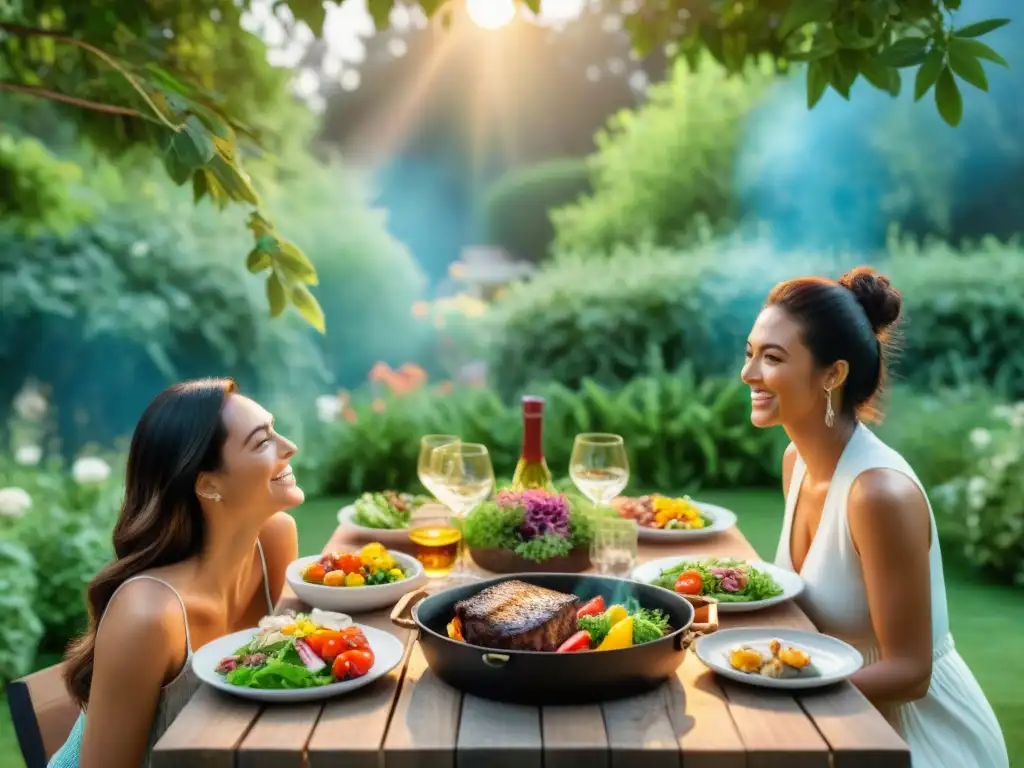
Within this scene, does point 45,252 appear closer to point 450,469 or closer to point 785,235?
point 450,469

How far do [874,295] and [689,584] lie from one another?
2.65 feet

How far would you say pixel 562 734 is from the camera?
5.80 feet

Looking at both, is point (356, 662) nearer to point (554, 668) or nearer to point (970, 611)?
point (554, 668)

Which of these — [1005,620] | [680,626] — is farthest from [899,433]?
[680,626]

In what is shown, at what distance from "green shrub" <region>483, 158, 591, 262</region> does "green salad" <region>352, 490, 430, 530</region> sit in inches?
580

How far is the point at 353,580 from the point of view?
2.50 metres

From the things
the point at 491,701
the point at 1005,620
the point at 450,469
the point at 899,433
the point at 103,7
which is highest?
the point at 103,7

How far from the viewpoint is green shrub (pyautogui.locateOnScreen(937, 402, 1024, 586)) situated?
5.58m

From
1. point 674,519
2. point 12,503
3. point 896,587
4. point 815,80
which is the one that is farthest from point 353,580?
point 12,503

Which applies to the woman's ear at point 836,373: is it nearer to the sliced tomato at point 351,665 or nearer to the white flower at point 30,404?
the sliced tomato at point 351,665

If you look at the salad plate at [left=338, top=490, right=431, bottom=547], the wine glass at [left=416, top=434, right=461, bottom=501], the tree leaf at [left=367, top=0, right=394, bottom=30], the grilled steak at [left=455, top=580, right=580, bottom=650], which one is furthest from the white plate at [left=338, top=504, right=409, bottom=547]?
the tree leaf at [left=367, top=0, right=394, bottom=30]

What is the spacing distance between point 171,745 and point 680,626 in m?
0.91

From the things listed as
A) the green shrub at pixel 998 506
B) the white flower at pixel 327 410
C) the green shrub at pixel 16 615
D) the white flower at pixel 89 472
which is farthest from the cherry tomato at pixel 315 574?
the white flower at pixel 327 410

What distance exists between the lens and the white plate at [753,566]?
2414 millimetres
